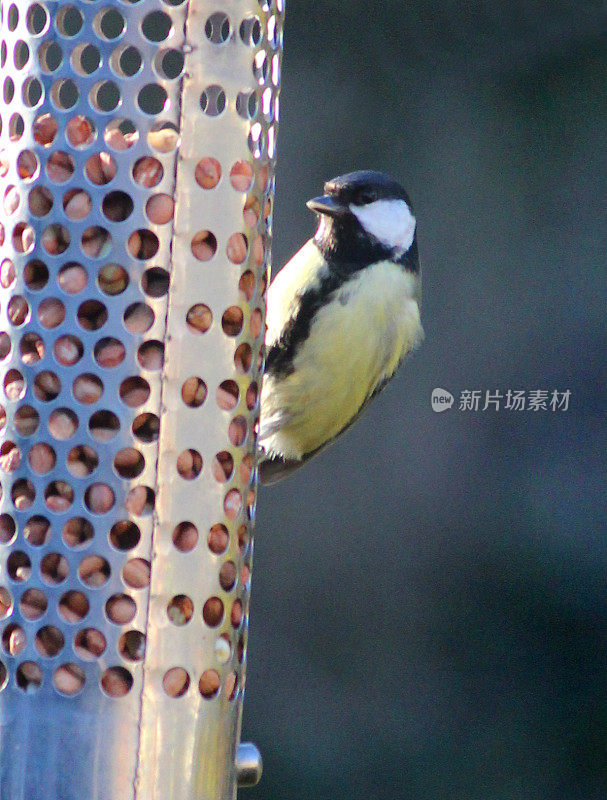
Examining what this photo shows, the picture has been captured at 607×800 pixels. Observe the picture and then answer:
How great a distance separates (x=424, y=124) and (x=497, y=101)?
0.48 ft

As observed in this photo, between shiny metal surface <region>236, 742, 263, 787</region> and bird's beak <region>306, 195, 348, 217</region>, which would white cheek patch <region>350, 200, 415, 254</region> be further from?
shiny metal surface <region>236, 742, 263, 787</region>

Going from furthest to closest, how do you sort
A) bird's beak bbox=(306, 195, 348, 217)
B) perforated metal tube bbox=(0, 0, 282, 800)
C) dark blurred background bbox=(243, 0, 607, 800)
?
dark blurred background bbox=(243, 0, 607, 800), bird's beak bbox=(306, 195, 348, 217), perforated metal tube bbox=(0, 0, 282, 800)

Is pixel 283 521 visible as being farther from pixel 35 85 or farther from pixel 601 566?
pixel 35 85

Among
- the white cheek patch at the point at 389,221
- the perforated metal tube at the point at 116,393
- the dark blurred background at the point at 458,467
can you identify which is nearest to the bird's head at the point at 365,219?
the white cheek patch at the point at 389,221

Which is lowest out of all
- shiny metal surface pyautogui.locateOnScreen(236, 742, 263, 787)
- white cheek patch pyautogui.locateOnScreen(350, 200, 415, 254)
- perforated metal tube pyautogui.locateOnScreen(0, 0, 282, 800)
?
shiny metal surface pyautogui.locateOnScreen(236, 742, 263, 787)

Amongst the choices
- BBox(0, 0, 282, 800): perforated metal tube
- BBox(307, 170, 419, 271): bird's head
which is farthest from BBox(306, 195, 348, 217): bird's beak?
BBox(0, 0, 282, 800): perforated metal tube

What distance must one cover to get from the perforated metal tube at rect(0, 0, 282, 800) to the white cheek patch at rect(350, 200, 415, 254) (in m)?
0.59

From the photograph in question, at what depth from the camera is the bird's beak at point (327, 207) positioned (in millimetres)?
1195

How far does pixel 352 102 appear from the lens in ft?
7.06

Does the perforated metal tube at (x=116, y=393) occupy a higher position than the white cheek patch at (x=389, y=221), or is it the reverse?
the white cheek patch at (x=389, y=221)

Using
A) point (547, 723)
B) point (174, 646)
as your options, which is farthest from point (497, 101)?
point (174, 646)

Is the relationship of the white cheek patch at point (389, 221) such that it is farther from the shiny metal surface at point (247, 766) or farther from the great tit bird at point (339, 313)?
the shiny metal surface at point (247, 766)

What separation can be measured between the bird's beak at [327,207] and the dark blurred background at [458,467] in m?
0.90

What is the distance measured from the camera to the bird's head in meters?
1.25
